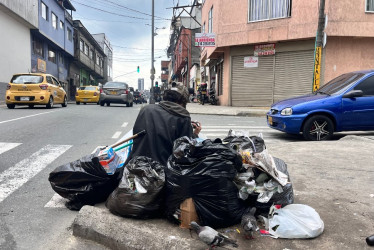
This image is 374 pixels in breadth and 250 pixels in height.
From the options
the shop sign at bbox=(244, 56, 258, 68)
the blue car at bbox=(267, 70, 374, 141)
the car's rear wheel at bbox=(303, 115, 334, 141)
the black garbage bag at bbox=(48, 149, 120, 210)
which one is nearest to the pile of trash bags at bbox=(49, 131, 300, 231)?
the black garbage bag at bbox=(48, 149, 120, 210)

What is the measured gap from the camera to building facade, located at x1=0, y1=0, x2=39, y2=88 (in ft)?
69.6

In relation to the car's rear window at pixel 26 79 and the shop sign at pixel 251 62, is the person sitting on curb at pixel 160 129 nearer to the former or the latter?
the car's rear window at pixel 26 79

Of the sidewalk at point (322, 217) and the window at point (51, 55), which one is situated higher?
the window at point (51, 55)

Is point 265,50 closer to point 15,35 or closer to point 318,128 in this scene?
point 318,128

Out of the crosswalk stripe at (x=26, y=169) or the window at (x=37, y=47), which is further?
the window at (x=37, y=47)

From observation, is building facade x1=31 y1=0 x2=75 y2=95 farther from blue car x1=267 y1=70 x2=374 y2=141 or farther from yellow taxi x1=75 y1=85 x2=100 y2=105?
blue car x1=267 y1=70 x2=374 y2=141

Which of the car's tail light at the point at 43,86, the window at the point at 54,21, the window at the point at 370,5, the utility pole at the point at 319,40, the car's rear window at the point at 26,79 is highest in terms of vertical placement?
the window at the point at 54,21

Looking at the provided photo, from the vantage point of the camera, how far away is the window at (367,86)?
7293 mm

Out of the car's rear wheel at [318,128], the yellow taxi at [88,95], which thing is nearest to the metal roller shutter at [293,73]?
the car's rear wheel at [318,128]

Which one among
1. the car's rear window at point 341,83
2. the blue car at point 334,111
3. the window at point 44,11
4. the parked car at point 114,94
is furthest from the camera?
the window at point 44,11

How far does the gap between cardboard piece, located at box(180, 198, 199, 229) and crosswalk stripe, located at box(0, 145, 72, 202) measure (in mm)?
2193

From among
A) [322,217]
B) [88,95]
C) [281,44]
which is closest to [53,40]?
[88,95]

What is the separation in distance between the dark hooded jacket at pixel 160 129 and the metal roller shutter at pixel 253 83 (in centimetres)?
1621

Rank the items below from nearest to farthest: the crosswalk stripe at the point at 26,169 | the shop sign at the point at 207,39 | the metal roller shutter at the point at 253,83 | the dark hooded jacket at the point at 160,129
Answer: the dark hooded jacket at the point at 160,129, the crosswalk stripe at the point at 26,169, the metal roller shutter at the point at 253,83, the shop sign at the point at 207,39
